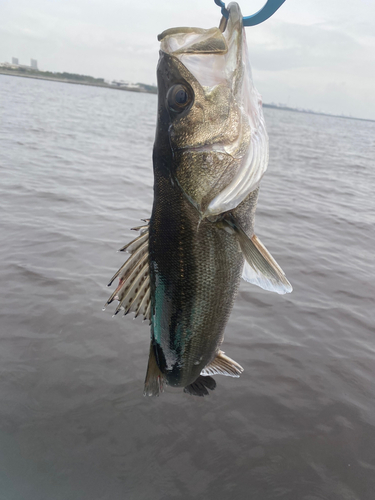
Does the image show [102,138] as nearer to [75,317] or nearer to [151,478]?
[75,317]

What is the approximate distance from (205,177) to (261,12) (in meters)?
0.75

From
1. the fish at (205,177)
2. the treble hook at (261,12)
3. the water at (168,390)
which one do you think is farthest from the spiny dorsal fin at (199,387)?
the treble hook at (261,12)

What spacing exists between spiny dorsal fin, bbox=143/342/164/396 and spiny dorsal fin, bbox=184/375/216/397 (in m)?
0.25

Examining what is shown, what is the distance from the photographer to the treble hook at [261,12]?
1.55m

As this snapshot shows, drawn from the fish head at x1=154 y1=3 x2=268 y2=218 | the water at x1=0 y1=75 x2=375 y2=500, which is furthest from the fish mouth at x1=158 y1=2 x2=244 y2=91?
the water at x1=0 y1=75 x2=375 y2=500

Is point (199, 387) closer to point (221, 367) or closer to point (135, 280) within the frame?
point (221, 367)

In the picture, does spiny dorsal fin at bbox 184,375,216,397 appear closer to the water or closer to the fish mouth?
the water

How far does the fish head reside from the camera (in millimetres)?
1773

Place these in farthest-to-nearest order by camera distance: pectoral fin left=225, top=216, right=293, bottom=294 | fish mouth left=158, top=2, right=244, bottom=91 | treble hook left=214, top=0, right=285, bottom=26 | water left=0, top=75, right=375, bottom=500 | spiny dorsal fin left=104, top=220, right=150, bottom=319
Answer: water left=0, top=75, right=375, bottom=500 < spiny dorsal fin left=104, top=220, right=150, bottom=319 < pectoral fin left=225, top=216, right=293, bottom=294 < fish mouth left=158, top=2, right=244, bottom=91 < treble hook left=214, top=0, right=285, bottom=26

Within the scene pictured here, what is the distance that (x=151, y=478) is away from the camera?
297 centimetres

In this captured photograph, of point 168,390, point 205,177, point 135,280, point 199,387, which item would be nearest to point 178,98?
point 205,177

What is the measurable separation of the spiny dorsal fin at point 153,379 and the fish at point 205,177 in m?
0.31

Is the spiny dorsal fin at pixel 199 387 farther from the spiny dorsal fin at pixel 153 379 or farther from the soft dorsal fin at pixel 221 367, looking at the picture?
the spiny dorsal fin at pixel 153 379

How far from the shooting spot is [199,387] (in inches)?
95.0
